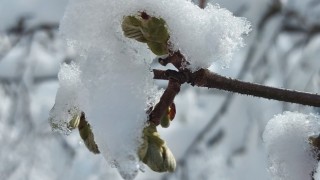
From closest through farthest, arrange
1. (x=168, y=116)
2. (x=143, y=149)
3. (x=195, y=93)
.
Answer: (x=143, y=149), (x=168, y=116), (x=195, y=93)

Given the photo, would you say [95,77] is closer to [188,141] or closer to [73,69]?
[73,69]

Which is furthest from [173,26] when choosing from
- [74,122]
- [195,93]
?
[195,93]

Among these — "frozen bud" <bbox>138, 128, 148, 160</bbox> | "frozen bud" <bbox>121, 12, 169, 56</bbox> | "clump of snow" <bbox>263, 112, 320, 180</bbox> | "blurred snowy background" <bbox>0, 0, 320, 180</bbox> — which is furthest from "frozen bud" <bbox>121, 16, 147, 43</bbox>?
"blurred snowy background" <bbox>0, 0, 320, 180</bbox>

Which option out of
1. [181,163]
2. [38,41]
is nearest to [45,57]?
[38,41]

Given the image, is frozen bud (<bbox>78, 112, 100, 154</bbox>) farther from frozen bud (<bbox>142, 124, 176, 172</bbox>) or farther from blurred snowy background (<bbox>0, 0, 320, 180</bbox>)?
blurred snowy background (<bbox>0, 0, 320, 180</bbox>)

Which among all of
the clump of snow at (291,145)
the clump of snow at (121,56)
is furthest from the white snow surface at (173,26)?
the clump of snow at (291,145)

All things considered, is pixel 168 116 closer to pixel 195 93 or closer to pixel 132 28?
pixel 132 28
